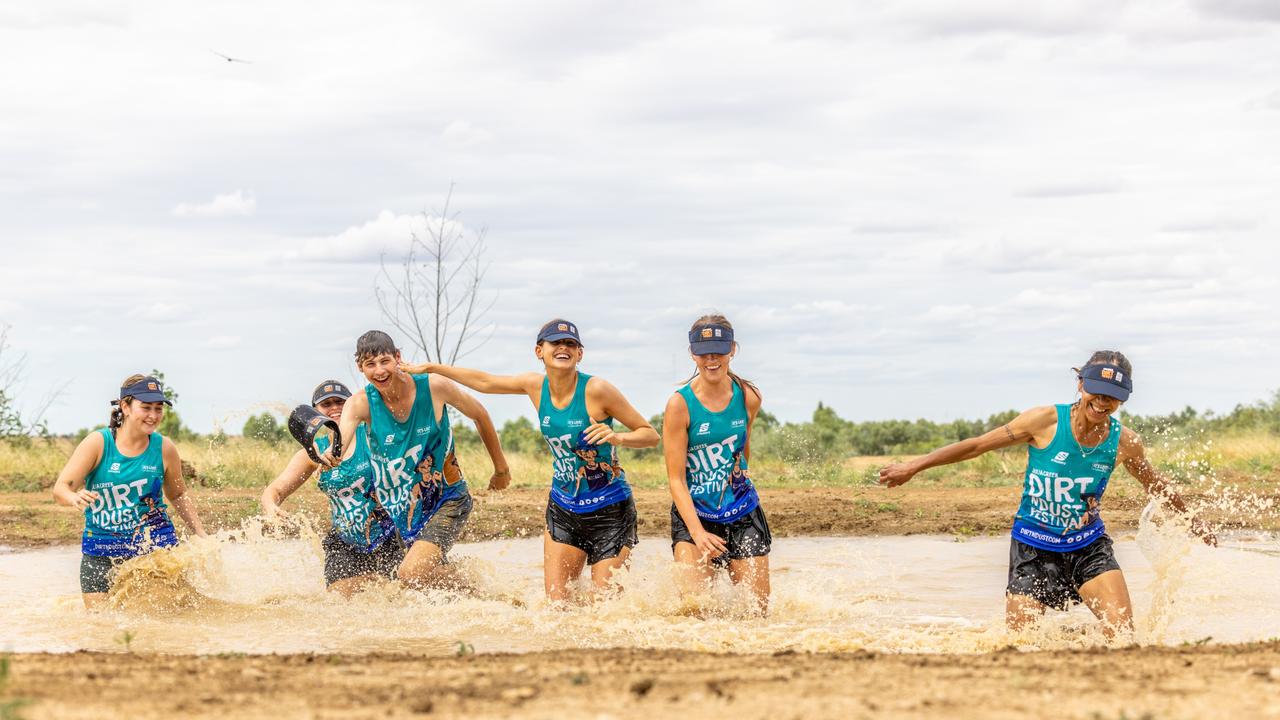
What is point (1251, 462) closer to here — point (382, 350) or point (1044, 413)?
point (1044, 413)

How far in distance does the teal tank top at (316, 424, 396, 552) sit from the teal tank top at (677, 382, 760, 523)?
2.11m

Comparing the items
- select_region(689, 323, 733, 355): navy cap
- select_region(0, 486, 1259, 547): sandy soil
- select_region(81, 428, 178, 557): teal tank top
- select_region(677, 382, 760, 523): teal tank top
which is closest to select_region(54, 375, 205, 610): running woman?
select_region(81, 428, 178, 557): teal tank top

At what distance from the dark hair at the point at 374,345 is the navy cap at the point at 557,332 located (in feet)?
3.01

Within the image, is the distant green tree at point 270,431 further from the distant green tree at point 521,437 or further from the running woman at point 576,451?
the running woman at point 576,451

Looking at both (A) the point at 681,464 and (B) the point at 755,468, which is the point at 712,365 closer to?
(A) the point at 681,464

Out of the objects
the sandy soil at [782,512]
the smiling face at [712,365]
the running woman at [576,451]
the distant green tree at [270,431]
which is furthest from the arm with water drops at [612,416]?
the distant green tree at [270,431]

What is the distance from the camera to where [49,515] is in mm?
15953

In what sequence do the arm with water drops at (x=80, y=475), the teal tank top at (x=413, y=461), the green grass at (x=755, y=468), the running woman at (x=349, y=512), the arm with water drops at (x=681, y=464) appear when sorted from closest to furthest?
1. the arm with water drops at (x=681, y=464)
2. the arm with water drops at (x=80, y=475)
3. the teal tank top at (x=413, y=461)
4. the running woman at (x=349, y=512)
5. the green grass at (x=755, y=468)

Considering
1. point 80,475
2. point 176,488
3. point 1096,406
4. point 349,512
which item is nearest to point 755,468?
point 349,512

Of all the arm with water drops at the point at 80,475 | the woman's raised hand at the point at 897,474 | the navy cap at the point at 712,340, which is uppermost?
the navy cap at the point at 712,340

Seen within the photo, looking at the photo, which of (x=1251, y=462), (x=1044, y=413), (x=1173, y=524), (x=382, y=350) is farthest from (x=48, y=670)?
(x=1251, y=462)

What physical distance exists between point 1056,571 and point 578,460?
2.87m

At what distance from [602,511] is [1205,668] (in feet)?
12.8

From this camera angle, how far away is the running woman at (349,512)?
8.80 m
